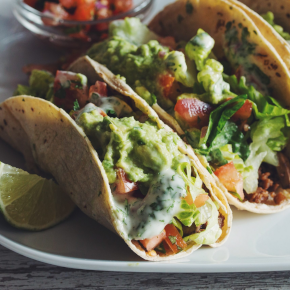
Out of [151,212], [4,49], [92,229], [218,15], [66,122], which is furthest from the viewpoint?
[4,49]

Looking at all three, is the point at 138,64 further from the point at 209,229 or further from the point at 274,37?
the point at 209,229

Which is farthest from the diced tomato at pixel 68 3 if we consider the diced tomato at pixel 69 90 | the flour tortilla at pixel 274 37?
the flour tortilla at pixel 274 37

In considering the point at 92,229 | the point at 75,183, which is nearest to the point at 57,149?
the point at 75,183

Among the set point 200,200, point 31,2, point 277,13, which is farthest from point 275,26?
Answer: point 31,2

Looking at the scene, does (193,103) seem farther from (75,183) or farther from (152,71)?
(75,183)

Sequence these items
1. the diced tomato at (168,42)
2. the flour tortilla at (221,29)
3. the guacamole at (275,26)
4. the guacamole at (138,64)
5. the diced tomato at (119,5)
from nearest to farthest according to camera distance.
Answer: the flour tortilla at (221,29), the guacamole at (138,64), the guacamole at (275,26), the diced tomato at (168,42), the diced tomato at (119,5)

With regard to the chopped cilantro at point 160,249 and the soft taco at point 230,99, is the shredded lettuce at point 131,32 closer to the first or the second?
the soft taco at point 230,99
